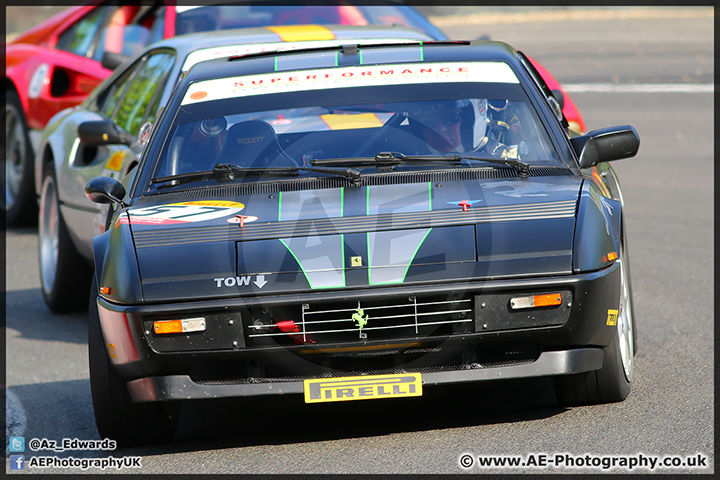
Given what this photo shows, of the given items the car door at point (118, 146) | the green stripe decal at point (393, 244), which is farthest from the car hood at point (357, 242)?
the car door at point (118, 146)

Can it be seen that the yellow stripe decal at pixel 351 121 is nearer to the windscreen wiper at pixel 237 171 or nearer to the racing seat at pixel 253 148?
the racing seat at pixel 253 148

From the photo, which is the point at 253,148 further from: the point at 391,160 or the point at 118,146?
the point at 118,146

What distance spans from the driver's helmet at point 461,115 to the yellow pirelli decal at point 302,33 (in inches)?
96.4

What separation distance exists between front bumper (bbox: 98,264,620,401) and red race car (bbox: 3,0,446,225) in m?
4.81

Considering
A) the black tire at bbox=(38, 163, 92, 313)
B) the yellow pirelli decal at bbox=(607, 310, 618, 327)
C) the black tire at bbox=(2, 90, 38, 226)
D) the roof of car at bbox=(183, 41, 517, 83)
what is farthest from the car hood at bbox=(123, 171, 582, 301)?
the black tire at bbox=(2, 90, 38, 226)

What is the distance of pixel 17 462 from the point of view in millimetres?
4574

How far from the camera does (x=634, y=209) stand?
9383mm

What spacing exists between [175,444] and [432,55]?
219 cm

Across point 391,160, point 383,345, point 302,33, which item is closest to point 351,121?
point 391,160

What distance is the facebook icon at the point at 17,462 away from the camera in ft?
14.8

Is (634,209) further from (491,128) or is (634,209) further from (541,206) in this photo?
(541,206)

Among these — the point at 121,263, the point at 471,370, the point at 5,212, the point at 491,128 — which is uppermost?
the point at 491,128

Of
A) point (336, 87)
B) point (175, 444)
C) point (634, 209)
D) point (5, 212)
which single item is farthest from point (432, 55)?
point (5, 212)

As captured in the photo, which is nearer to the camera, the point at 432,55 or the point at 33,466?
the point at 33,466
